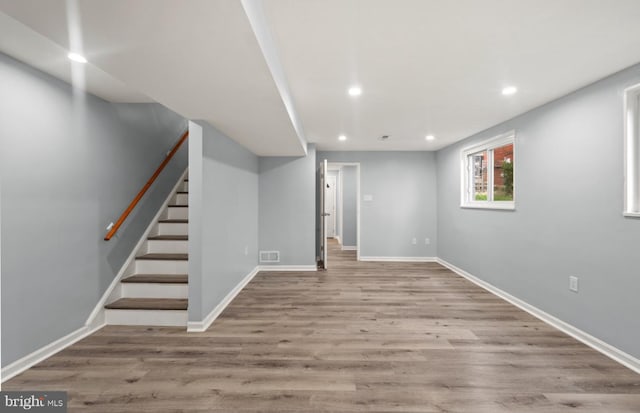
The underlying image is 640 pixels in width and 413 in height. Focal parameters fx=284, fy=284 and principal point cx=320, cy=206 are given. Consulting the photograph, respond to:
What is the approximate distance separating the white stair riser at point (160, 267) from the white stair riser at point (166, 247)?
0.23 meters

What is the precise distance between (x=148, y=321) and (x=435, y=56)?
3475mm

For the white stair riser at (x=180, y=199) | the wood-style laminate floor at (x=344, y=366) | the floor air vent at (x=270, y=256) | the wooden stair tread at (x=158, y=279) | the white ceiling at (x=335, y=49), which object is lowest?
the wood-style laminate floor at (x=344, y=366)

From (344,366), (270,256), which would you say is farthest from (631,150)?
(270,256)

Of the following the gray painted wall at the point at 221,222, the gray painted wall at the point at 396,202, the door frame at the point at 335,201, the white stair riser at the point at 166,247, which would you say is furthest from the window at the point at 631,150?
the door frame at the point at 335,201

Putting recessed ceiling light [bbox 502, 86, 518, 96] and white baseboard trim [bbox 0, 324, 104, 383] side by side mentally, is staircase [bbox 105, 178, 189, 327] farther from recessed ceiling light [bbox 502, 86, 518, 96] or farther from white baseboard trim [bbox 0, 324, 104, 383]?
recessed ceiling light [bbox 502, 86, 518, 96]

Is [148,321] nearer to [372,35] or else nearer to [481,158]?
[372,35]

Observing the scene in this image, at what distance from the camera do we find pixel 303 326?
284cm

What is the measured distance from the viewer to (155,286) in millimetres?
3014

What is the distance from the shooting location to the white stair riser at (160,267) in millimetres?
3191

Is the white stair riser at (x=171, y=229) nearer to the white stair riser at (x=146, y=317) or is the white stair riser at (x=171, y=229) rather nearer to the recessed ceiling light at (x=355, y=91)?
the white stair riser at (x=146, y=317)

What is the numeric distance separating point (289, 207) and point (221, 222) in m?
2.04

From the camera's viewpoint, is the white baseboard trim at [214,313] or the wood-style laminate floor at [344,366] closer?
the wood-style laminate floor at [344,366]

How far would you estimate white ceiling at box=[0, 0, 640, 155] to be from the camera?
1.28m

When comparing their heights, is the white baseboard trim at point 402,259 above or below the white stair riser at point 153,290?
below
